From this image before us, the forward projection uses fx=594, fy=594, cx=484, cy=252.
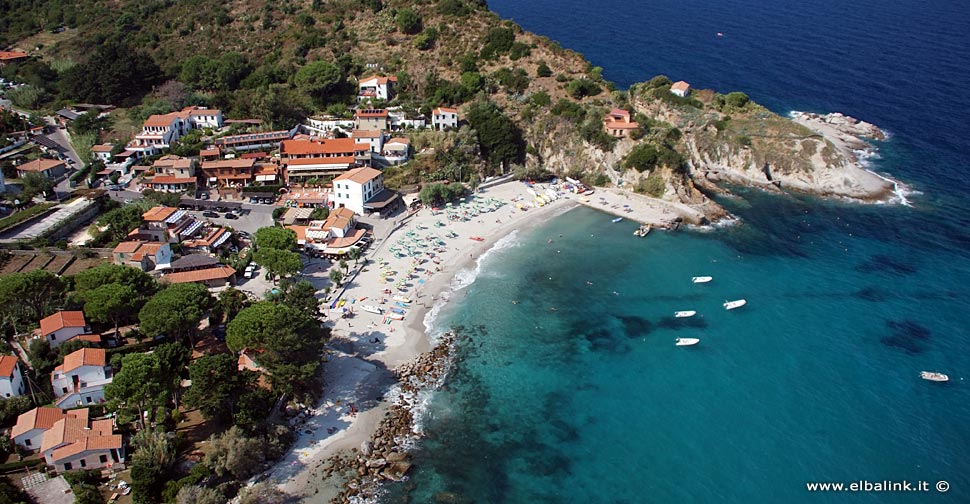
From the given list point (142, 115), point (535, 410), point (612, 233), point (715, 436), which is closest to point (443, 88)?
point (612, 233)

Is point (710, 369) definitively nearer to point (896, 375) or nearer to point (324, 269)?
point (896, 375)

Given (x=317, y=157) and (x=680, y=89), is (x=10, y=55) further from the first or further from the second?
(x=680, y=89)

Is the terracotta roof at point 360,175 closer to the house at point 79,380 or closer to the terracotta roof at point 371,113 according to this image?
the terracotta roof at point 371,113

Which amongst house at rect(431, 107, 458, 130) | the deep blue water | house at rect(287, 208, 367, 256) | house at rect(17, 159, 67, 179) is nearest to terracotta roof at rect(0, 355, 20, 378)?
house at rect(287, 208, 367, 256)

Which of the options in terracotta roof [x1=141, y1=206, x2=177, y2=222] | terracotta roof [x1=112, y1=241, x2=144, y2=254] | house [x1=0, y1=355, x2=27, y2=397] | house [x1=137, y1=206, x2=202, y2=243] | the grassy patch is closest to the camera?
house [x1=0, y1=355, x2=27, y2=397]

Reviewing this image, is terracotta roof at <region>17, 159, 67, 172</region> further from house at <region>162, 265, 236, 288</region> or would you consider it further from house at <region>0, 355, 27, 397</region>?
house at <region>0, 355, 27, 397</region>
